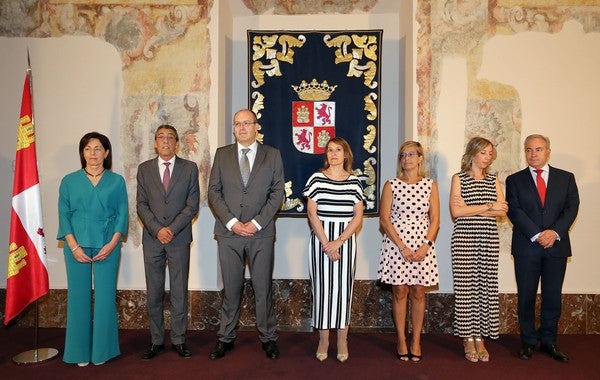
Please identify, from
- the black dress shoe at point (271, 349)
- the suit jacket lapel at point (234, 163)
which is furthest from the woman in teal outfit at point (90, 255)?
the black dress shoe at point (271, 349)

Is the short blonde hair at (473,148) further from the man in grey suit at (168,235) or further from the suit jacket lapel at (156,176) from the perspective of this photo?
the suit jacket lapel at (156,176)

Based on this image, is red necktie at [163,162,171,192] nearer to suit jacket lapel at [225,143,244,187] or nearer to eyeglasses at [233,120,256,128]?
suit jacket lapel at [225,143,244,187]

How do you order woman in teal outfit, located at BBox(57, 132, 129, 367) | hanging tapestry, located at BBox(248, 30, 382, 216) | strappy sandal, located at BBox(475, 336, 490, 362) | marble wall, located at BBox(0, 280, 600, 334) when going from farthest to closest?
hanging tapestry, located at BBox(248, 30, 382, 216), marble wall, located at BBox(0, 280, 600, 334), strappy sandal, located at BBox(475, 336, 490, 362), woman in teal outfit, located at BBox(57, 132, 129, 367)

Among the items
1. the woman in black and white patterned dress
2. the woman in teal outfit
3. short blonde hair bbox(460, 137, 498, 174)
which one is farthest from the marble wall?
short blonde hair bbox(460, 137, 498, 174)

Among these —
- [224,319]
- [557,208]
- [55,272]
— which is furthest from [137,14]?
[557,208]

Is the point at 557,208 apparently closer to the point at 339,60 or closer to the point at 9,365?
the point at 339,60

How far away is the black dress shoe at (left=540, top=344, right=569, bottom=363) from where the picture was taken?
403 centimetres

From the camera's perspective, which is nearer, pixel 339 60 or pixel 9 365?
pixel 9 365

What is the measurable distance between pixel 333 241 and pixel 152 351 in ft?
5.73

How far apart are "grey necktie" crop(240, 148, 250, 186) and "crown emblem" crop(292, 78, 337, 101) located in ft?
4.86

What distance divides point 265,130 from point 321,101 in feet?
2.26

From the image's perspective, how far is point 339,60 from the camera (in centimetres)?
536

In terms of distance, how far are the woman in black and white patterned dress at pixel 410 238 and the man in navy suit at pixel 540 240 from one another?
→ 0.75 meters

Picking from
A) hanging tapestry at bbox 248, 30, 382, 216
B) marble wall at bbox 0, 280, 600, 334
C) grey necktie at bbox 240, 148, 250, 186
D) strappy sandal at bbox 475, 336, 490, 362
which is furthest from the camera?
hanging tapestry at bbox 248, 30, 382, 216
